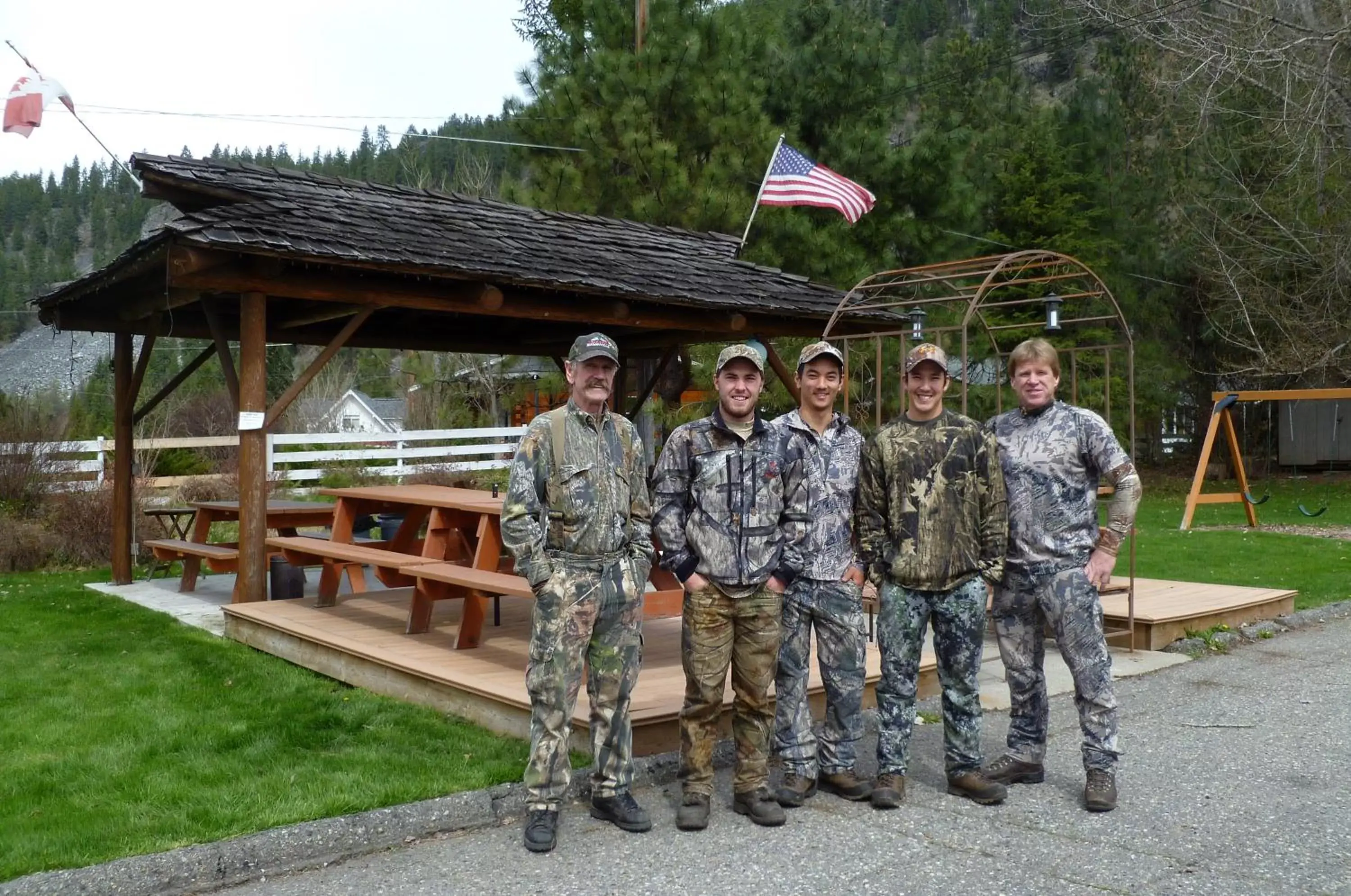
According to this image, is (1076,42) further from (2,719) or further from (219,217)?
(2,719)

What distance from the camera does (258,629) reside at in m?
7.39

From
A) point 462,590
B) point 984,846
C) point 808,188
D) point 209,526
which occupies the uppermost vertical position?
point 808,188

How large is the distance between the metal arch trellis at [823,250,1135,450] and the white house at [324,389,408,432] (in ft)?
59.6

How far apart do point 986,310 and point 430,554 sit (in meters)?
16.1

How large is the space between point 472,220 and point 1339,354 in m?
17.4

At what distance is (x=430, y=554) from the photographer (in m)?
7.41

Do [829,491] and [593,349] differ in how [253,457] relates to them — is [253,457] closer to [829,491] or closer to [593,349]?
[593,349]

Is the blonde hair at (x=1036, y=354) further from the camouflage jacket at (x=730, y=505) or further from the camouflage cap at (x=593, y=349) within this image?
the camouflage cap at (x=593, y=349)

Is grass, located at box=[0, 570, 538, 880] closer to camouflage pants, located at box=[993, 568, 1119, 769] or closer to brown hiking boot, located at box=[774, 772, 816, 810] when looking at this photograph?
brown hiking boot, located at box=[774, 772, 816, 810]

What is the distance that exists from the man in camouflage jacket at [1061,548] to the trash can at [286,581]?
5.89 m

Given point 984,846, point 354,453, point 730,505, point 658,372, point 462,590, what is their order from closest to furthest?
point 984,846 < point 730,505 < point 462,590 < point 658,372 < point 354,453

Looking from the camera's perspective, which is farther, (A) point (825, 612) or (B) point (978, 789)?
(B) point (978, 789)

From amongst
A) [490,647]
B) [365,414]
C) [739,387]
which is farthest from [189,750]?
[365,414]

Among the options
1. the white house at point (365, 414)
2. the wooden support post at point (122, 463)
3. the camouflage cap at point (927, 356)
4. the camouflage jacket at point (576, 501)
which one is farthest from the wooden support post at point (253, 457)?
the white house at point (365, 414)
